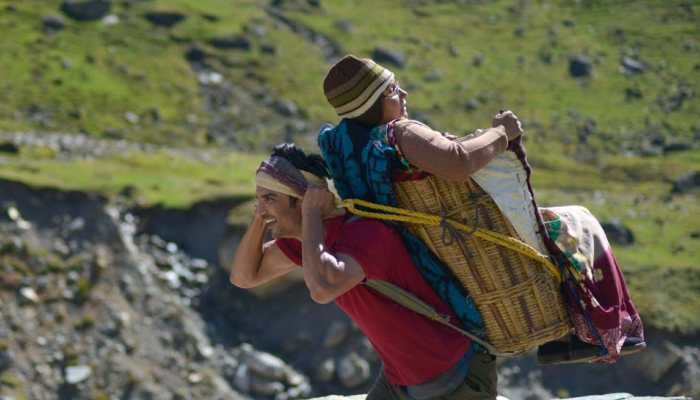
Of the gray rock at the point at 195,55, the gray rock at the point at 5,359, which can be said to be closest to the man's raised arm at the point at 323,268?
→ the gray rock at the point at 5,359

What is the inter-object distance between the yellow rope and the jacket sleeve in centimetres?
28

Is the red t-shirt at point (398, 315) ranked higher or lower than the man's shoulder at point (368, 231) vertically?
lower

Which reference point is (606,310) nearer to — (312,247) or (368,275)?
(368,275)

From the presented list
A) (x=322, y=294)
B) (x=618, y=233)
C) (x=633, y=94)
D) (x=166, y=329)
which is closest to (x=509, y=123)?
(x=322, y=294)

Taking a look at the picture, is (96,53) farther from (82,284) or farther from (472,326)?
(472,326)

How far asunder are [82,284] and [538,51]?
52.5m

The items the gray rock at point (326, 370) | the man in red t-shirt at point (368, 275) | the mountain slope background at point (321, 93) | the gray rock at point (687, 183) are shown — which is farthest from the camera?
the gray rock at point (687, 183)

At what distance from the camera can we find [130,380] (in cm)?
2464

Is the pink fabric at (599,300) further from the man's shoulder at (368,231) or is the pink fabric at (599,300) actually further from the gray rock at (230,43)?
the gray rock at (230,43)

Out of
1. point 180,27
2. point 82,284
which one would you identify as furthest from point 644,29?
point 82,284

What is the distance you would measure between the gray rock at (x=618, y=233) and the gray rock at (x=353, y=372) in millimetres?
9562

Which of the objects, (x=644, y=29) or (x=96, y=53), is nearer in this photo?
(x=96, y=53)

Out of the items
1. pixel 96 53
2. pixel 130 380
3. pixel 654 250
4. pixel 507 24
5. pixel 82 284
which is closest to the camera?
pixel 130 380

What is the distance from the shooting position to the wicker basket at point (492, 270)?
5918 mm
